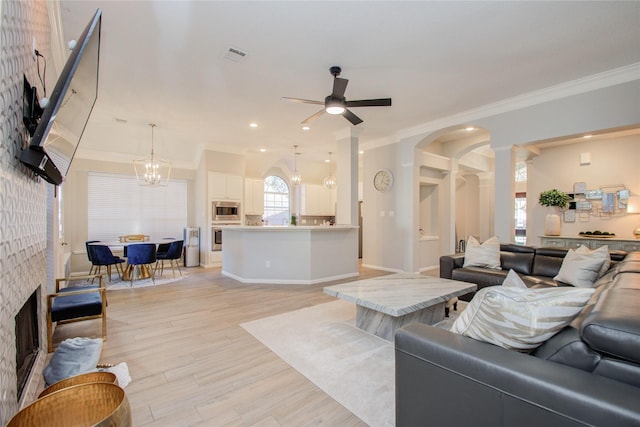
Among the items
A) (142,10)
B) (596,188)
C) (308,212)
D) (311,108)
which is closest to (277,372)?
(142,10)

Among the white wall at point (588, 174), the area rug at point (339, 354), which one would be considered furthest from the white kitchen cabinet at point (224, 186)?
the white wall at point (588, 174)

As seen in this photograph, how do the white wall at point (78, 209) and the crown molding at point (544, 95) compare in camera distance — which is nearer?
the crown molding at point (544, 95)

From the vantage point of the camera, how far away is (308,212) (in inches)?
353

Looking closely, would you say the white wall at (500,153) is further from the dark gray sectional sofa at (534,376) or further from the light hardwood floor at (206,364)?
the dark gray sectional sofa at (534,376)

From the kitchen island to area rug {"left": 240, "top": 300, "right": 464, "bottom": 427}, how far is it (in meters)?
1.48

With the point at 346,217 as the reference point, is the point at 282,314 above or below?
below

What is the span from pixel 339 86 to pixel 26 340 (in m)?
3.29

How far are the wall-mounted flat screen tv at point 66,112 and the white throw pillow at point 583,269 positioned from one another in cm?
429

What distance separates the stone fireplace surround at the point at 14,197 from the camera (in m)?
1.21

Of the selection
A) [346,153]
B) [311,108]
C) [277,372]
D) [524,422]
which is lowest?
[277,372]

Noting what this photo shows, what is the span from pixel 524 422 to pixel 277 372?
1.73 meters

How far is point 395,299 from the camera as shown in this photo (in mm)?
2678

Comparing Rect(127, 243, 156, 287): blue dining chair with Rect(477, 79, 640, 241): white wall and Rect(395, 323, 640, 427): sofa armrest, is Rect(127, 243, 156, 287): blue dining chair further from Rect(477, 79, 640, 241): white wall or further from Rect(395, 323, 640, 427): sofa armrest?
Rect(477, 79, 640, 241): white wall

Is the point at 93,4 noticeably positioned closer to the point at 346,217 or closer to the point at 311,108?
the point at 311,108
